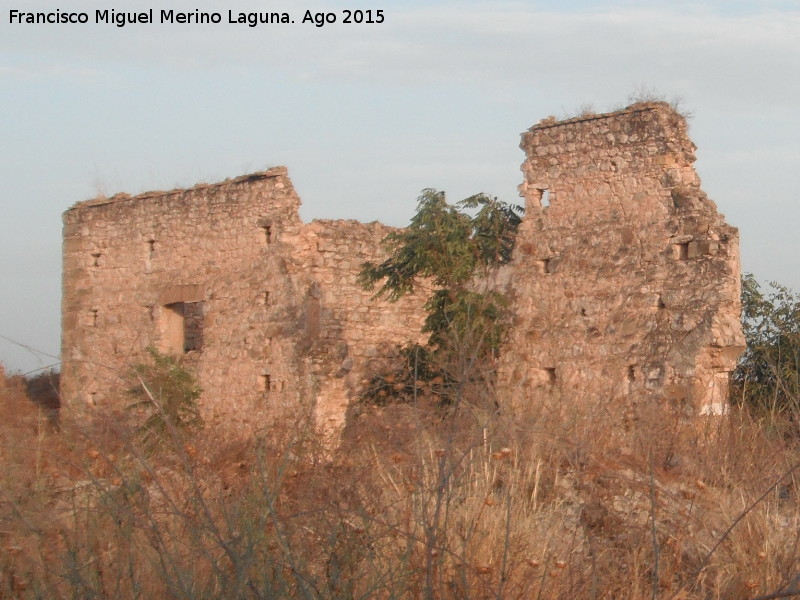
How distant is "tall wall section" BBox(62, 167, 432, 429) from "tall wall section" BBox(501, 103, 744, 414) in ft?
7.51

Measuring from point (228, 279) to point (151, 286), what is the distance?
1.37 metres

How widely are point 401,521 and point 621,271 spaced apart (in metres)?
6.13

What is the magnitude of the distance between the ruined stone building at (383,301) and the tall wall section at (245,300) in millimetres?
23

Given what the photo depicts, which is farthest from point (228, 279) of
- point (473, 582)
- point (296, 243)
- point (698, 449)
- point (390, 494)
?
point (473, 582)

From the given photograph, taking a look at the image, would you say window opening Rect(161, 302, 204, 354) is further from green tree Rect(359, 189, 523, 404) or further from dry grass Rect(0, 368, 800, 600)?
dry grass Rect(0, 368, 800, 600)

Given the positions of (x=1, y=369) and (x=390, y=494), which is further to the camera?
(x=1, y=369)

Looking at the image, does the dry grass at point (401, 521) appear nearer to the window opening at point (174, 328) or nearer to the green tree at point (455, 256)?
the green tree at point (455, 256)

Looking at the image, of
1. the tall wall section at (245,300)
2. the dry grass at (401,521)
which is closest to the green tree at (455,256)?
the tall wall section at (245,300)

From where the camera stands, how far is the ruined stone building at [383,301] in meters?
10.2

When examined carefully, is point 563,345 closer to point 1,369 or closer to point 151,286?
point 151,286

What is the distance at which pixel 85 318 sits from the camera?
48.4ft

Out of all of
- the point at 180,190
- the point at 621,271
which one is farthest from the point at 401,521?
the point at 180,190

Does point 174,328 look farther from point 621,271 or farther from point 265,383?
point 621,271

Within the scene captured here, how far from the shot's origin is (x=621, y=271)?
10.6 metres
